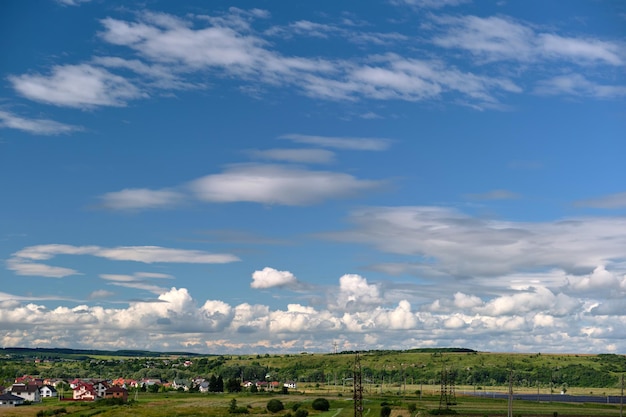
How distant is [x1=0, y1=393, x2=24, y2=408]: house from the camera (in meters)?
191

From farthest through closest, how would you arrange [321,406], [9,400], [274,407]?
1. [9,400]
2. [321,406]
3. [274,407]

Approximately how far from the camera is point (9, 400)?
632ft

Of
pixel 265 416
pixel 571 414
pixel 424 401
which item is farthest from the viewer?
pixel 424 401

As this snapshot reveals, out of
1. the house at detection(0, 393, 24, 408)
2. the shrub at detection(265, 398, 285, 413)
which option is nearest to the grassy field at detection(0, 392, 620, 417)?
the shrub at detection(265, 398, 285, 413)

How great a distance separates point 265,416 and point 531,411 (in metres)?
56.8

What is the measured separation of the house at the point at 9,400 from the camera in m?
191

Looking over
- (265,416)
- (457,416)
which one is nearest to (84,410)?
(265,416)

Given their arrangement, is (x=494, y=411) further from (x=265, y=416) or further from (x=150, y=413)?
(x=150, y=413)

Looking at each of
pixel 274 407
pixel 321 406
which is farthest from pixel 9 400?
pixel 321 406

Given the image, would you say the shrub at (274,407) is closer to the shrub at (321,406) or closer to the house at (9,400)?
the shrub at (321,406)

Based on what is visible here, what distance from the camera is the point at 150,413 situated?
14200 cm

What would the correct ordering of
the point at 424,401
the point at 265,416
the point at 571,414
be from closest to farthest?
1. the point at 265,416
2. the point at 571,414
3. the point at 424,401

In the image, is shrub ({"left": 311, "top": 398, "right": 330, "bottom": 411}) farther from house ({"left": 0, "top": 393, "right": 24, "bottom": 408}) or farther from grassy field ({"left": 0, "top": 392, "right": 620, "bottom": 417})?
house ({"left": 0, "top": 393, "right": 24, "bottom": 408})

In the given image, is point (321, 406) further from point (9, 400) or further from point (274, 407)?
point (9, 400)
